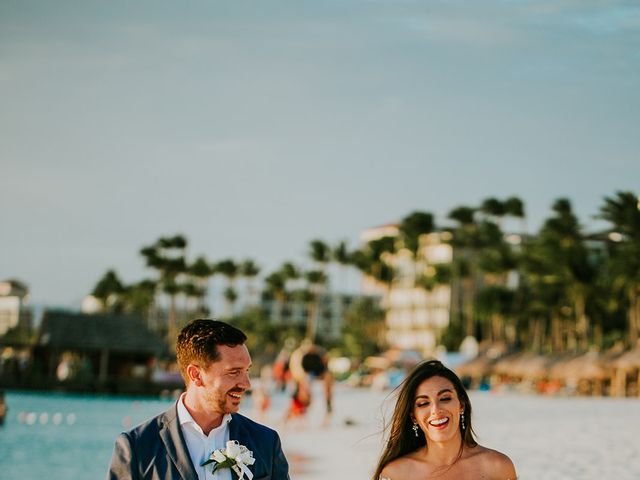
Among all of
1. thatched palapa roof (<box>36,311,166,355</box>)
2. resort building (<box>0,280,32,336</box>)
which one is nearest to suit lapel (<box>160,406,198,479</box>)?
thatched palapa roof (<box>36,311,166,355</box>)

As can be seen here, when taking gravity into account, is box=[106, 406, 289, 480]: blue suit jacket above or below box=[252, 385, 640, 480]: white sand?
above

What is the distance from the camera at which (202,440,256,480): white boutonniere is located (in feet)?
11.7

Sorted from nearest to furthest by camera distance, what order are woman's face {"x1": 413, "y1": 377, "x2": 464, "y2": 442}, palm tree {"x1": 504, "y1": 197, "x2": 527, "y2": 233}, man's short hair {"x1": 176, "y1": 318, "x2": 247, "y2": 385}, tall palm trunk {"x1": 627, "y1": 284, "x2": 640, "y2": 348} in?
man's short hair {"x1": 176, "y1": 318, "x2": 247, "y2": 385} → woman's face {"x1": 413, "y1": 377, "x2": 464, "y2": 442} → tall palm trunk {"x1": 627, "y1": 284, "x2": 640, "y2": 348} → palm tree {"x1": 504, "y1": 197, "x2": 527, "y2": 233}

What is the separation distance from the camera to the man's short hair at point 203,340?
3.67m

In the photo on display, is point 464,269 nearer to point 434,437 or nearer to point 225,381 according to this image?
point 434,437

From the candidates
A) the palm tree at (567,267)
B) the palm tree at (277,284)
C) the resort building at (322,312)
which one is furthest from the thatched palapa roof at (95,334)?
the resort building at (322,312)

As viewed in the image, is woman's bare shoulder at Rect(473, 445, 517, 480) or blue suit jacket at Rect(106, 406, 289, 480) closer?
blue suit jacket at Rect(106, 406, 289, 480)

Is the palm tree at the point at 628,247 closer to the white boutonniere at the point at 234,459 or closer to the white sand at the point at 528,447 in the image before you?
the white sand at the point at 528,447

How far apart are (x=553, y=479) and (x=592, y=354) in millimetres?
43121

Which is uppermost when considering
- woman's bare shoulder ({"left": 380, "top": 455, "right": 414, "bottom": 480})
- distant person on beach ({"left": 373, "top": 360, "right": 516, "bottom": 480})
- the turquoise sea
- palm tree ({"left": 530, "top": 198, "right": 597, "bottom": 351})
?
palm tree ({"left": 530, "top": 198, "right": 597, "bottom": 351})

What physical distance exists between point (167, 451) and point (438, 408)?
5.19ft

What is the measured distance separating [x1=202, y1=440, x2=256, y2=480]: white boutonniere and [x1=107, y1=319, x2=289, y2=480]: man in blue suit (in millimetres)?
30

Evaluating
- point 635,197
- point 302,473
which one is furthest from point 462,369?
point 302,473

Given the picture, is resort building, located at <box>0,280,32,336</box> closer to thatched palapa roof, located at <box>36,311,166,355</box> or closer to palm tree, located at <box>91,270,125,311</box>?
palm tree, located at <box>91,270,125,311</box>
